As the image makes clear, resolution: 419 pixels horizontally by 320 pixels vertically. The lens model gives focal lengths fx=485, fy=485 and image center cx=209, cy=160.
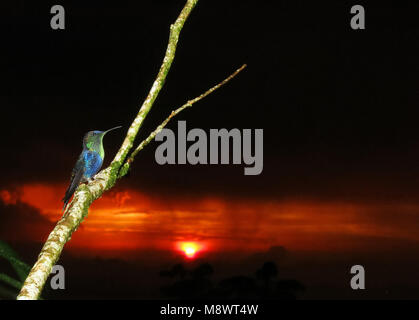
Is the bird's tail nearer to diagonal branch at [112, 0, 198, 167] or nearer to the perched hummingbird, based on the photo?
the perched hummingbird

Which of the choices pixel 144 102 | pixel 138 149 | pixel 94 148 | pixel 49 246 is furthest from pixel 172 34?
pixel 49 246

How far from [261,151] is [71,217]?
10.8 ft

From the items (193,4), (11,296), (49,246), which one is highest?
(193,4)

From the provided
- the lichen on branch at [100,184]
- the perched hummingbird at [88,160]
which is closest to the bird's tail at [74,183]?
the perched hummingbird at [88,160]

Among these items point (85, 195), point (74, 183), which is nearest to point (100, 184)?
point (85, 195)

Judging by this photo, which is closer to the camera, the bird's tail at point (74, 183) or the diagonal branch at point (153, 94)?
the diagonal branch at point (153, 94)

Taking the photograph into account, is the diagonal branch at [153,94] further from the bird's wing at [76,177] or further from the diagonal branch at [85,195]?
the bird's wing at [76,177]

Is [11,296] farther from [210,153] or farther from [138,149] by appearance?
[210,153]

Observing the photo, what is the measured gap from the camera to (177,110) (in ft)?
16.5

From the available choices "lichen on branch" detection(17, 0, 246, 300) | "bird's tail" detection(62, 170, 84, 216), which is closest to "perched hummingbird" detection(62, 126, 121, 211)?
"bird's tail" detection(62, 170, 84, 216)

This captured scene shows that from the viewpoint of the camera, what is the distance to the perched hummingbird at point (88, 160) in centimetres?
564

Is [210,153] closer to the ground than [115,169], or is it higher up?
higher up

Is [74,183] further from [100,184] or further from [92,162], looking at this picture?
[100,184]

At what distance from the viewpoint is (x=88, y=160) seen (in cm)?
586
